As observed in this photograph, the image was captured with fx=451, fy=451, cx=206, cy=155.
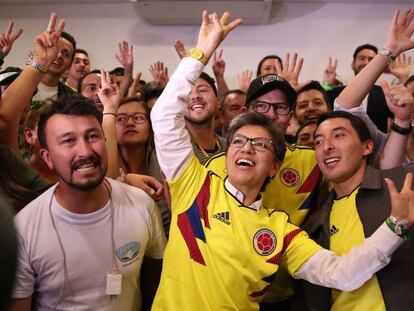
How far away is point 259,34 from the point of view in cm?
528

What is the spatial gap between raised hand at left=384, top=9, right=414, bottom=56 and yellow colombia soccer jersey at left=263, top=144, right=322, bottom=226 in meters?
0.71

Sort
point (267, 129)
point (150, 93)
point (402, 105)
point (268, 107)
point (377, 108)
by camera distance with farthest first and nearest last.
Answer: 1. point (377, 108)
2. point (150, 93)
3. point (268, 107)
4. point (402, 105)
5. point (267, 129)

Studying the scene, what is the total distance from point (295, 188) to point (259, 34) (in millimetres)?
3641

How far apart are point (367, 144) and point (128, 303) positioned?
118 centimetres

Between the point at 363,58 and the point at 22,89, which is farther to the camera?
the point at 363,58

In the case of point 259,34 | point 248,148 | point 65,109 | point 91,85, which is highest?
point 259,34

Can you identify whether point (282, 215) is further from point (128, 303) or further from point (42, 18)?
point (42, 18)

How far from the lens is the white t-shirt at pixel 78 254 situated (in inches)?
59.4

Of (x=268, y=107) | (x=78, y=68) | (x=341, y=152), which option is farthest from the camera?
(x=78, y=68)

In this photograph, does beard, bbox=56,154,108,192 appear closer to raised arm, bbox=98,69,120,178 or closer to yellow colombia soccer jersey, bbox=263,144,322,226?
raised arm, bbox=98,69,120,178

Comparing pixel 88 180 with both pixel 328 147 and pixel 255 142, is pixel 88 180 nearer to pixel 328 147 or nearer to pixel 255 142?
pixel 255 142

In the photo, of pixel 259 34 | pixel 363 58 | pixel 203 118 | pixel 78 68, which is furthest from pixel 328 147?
pixel 259 34

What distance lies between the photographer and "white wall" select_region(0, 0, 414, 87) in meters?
5.19

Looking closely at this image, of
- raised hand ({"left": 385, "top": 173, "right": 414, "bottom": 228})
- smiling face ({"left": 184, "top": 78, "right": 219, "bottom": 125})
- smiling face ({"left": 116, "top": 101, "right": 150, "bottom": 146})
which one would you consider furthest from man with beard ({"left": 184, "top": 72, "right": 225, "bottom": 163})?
raised hand ({"left": 385, "top": 173, "right": 414, "bottom": 228})
